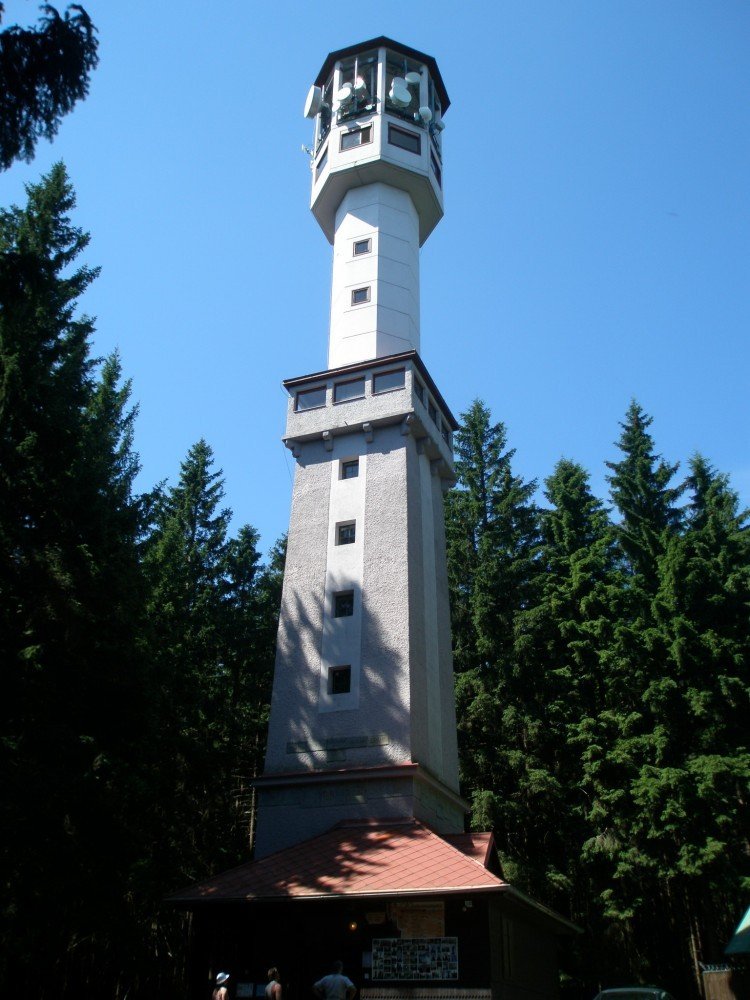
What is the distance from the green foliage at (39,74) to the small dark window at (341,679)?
11875mm

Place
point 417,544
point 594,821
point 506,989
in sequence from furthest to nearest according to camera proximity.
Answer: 1. point 594,821
2. point 417,544
3. point 506,989

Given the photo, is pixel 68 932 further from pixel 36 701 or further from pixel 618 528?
pixel 618 528

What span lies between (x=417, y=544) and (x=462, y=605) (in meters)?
8.64

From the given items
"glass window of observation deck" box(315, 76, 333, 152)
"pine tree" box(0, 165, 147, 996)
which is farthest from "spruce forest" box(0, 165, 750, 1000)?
"glass window of observation deck" box(315, 76, 333, 152)

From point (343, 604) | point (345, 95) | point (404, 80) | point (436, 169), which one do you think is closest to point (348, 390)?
point (343, 604)

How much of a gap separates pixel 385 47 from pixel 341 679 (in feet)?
67.2

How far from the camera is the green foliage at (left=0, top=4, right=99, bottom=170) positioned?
31.6ft

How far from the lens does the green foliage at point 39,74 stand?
31.6 ft

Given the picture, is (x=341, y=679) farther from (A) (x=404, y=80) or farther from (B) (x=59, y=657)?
(A) (x=404, y=80)

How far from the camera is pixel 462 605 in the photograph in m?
27.9

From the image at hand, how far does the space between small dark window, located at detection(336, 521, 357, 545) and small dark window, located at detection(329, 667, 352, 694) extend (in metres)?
3.12

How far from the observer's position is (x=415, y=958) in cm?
1324

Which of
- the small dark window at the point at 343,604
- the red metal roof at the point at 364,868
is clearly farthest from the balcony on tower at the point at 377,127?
the red metal roof at the point at 364,868

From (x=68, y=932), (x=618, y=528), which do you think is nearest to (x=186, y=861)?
(x=68, y=932)
